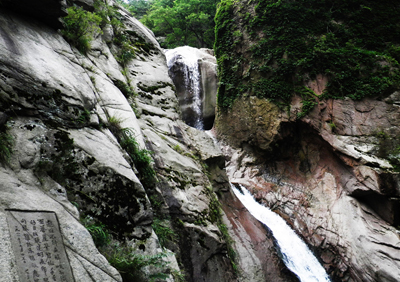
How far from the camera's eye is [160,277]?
3268 mm

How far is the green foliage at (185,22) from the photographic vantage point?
22.6 meters

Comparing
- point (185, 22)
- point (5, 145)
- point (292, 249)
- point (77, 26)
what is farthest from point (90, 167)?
point (185, 22)

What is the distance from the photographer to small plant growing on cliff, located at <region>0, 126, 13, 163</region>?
2822mm

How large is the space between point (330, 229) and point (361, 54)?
24.9ft

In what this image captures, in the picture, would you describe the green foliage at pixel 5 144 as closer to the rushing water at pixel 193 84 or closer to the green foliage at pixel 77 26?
the green foliage at pixel 77 26

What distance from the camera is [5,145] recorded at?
2.93 m

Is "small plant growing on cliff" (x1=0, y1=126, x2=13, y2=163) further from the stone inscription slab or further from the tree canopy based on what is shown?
the tree canopy

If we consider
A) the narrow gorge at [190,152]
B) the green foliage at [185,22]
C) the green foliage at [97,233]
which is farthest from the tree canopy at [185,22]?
the green foliage at [97,233]

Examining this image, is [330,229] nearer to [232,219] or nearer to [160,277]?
[232,219]

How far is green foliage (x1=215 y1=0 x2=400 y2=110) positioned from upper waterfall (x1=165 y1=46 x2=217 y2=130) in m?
2.80

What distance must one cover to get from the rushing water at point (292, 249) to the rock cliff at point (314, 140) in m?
0.41

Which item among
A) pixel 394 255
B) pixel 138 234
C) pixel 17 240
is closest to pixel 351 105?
pixel 394 255

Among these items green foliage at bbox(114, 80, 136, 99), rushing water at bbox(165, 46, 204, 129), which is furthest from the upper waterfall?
A: green foliage at bbox(114, 80, 136, 99)

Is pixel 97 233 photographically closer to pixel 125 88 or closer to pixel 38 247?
pixel 38 247
